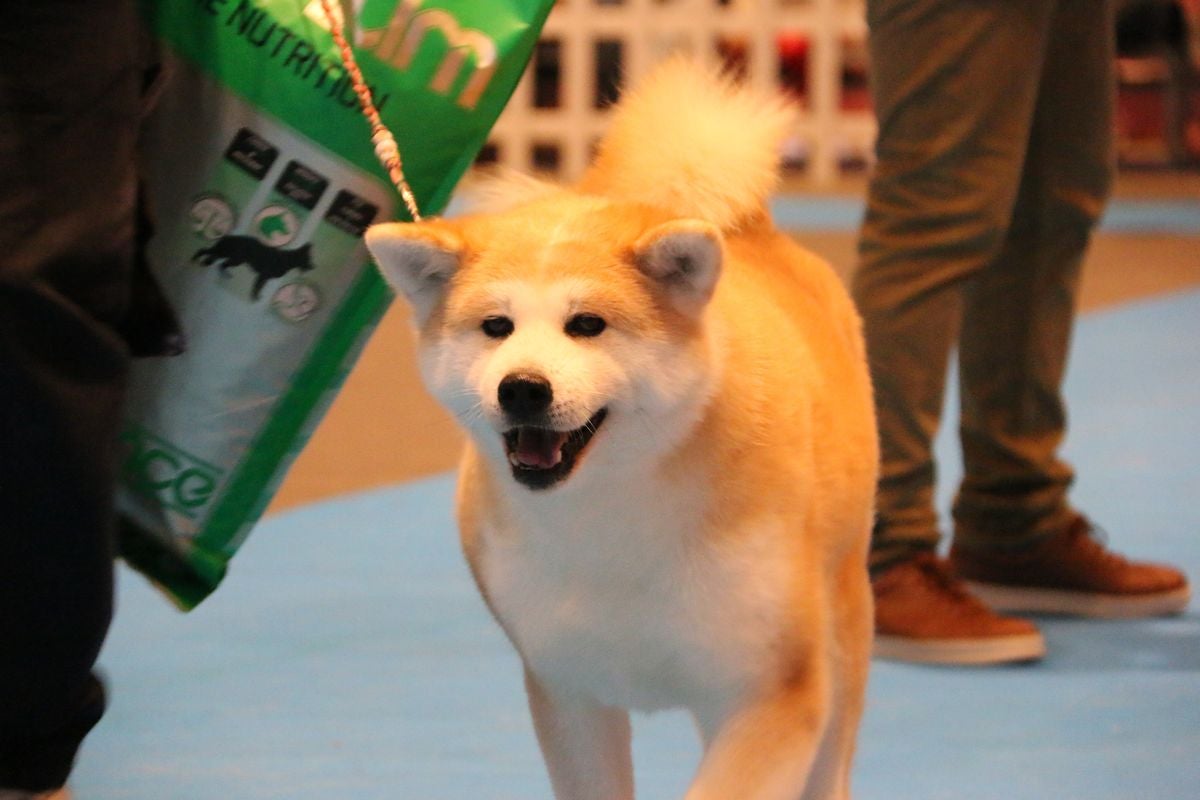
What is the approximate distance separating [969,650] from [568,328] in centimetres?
109

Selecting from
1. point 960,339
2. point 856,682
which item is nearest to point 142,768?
point 856,682

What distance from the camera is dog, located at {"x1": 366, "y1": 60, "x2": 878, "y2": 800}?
1.31m

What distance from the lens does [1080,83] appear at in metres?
2.32

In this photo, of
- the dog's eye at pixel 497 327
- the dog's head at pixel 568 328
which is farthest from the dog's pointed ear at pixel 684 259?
the dog's eye at pixel 497 327

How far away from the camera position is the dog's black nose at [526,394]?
1246 millimetres

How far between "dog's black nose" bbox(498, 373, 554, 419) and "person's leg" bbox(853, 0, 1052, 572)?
41.2 inches

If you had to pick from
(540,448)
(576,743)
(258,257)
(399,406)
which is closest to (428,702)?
(576,743)

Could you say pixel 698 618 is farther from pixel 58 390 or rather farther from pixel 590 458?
pixel 58 390

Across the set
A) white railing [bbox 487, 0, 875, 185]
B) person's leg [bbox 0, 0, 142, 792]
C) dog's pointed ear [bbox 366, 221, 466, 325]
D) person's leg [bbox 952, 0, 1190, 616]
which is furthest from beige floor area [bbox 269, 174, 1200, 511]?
→ white railing [bbox 487, 0, 875, 185]

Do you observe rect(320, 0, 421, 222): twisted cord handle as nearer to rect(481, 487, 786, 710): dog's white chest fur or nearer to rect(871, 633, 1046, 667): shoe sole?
rect(481, 487, 786, 710): dog's white chest fur

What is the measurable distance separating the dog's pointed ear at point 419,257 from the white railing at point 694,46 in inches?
284

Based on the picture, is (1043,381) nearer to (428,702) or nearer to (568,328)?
(428,702)

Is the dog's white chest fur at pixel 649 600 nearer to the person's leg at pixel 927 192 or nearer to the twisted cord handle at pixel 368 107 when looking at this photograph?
the twisted cord handle at pixel 368 107

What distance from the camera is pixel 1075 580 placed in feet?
8.04
